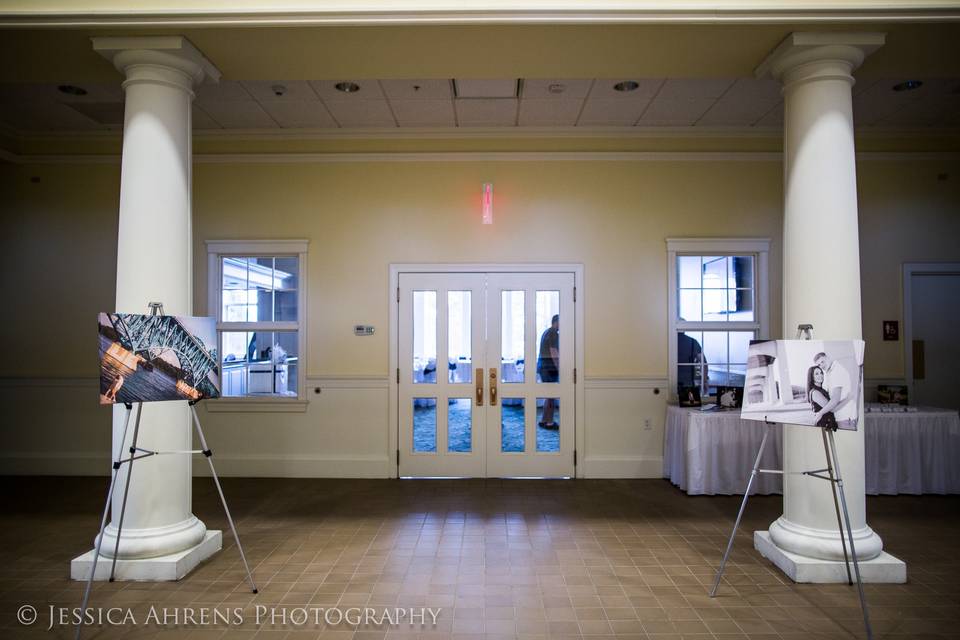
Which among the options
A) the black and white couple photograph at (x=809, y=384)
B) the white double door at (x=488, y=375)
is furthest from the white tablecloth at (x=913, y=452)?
the black and white couple photograph at (x=809, y=384)

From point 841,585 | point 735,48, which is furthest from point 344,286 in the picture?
point 841,585

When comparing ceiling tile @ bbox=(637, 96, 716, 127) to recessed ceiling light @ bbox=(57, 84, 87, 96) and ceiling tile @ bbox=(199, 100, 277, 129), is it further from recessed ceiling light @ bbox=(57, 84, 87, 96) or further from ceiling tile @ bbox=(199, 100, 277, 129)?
recessed ceiling light @ bbox=(57, 84, 87, 96)

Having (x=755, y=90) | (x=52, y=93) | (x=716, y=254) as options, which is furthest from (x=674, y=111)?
(x=52, y=93)

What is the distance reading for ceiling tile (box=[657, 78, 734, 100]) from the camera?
4.97 m

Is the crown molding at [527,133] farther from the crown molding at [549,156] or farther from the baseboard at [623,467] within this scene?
the baseboard at [623,467]

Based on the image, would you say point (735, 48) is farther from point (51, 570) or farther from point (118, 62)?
point (51, 570)

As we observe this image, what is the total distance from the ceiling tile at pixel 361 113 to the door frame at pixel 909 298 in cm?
523

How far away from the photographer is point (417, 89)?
515 centimetres

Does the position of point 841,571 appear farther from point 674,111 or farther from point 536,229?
point 674,111

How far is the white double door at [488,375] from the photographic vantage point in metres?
6.11

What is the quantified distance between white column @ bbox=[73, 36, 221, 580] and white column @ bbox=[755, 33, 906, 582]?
352 centimetres

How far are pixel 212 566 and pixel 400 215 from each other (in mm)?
3572

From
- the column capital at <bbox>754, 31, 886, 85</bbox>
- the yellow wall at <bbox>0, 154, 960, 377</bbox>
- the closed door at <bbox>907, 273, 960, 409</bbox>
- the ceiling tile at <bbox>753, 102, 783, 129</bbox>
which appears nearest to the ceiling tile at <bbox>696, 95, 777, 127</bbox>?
the ceiling tile at <bbox>753, 102, 783, 129</bbox>

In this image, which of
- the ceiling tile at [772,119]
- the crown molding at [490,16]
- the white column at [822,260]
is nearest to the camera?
the crown molding at [490,16]
